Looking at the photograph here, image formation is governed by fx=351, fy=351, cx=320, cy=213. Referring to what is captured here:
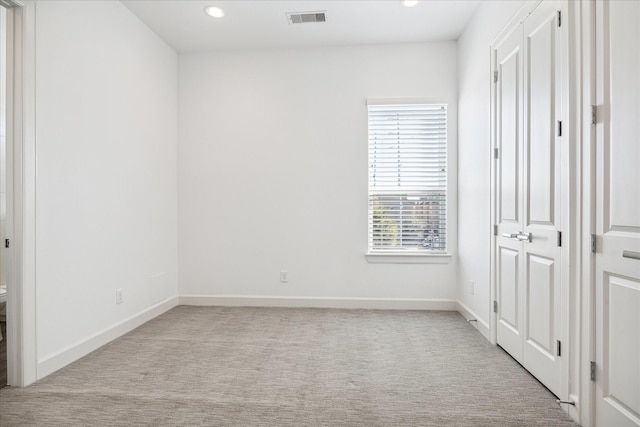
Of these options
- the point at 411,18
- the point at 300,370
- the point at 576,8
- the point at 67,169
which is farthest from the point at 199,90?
the point at 576,8

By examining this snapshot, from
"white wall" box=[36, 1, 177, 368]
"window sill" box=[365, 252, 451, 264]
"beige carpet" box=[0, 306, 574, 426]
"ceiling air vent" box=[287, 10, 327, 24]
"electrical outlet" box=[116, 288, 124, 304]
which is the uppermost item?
"ceiling air vent" box=[287, 10, 327, 24]

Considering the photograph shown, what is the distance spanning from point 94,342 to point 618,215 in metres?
3.67

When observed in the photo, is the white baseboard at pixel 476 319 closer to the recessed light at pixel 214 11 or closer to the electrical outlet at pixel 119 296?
the electrical outlet at pixel 119 296

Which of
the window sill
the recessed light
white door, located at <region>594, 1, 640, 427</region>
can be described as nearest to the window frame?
the window sill

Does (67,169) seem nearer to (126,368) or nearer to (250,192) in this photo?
(126,368)

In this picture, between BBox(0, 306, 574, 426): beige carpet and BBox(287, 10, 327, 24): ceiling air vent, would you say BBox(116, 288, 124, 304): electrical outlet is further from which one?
BBox(287, 10, 327, 24): ceiling air vent

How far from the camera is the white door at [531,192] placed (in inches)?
84.7

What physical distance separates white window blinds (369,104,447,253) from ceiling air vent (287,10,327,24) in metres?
1.12

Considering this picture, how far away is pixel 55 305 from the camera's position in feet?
8.32

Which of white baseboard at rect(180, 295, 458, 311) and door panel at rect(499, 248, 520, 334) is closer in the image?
door panel at rect(499, 248, 520, 334)

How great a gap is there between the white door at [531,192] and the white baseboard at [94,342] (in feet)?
11.0

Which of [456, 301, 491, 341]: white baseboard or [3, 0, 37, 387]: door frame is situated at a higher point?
[3, 0, 37, 387]: door frame

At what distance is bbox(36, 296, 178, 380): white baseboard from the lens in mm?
2457

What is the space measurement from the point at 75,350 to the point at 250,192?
7.47 feet
